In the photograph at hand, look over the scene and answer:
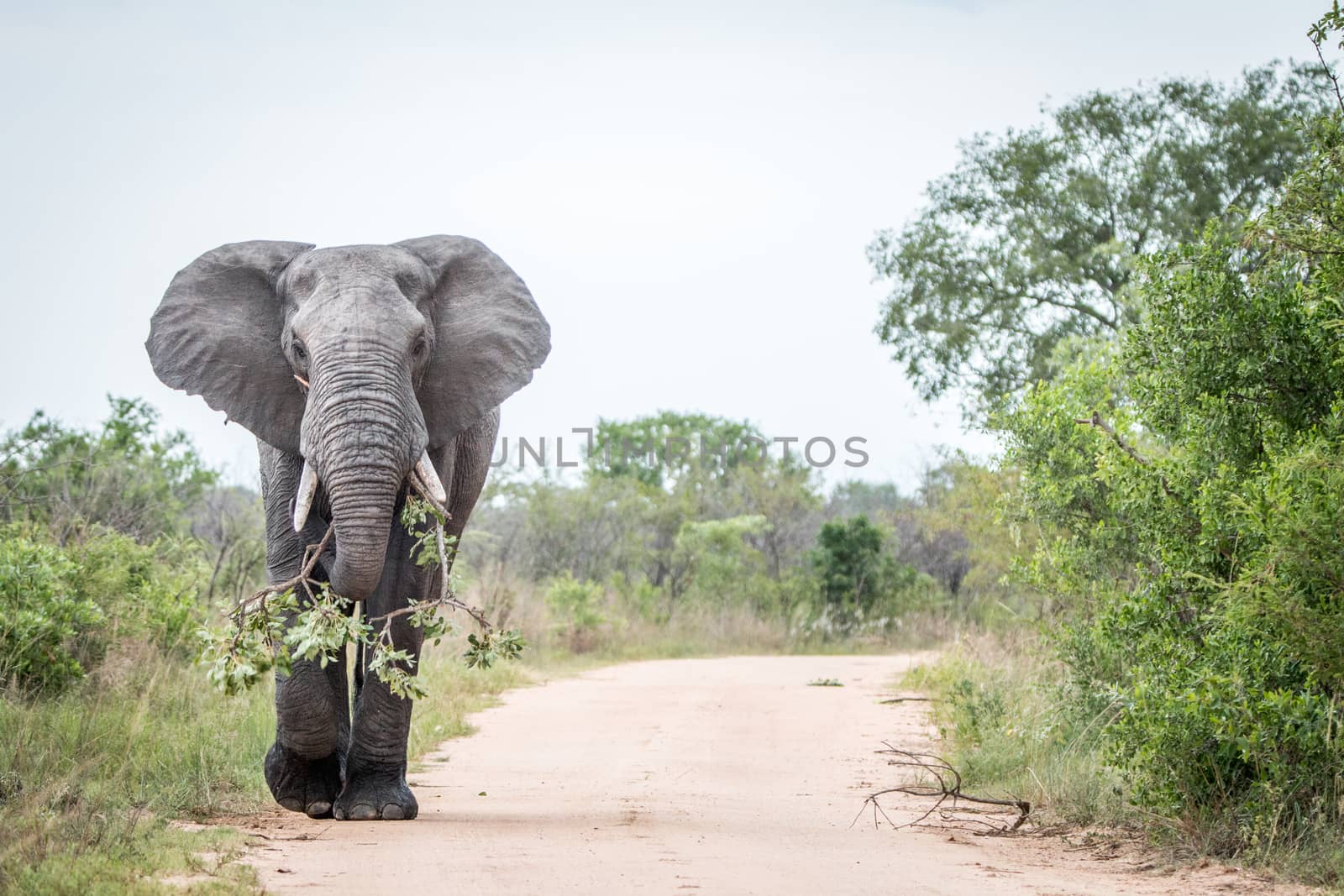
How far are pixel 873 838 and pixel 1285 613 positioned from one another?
2179 mm

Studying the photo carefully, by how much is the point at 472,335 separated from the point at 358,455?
142cm

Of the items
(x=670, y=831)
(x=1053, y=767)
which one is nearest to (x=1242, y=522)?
(x=1053, y=767)

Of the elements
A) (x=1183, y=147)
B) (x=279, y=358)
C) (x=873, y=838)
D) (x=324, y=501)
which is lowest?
(x=873, y=838)

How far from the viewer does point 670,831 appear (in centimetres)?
676

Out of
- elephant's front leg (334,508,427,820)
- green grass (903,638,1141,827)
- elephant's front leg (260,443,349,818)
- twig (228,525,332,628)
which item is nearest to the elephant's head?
twig (228,525,332,628)

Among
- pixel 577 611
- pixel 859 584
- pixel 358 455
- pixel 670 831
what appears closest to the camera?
pixel 358 455

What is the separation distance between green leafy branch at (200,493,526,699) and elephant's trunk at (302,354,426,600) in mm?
179

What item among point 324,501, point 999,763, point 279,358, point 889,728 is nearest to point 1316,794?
point 999,763

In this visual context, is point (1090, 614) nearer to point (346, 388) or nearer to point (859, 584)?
point (346, 388)

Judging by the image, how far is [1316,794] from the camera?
249 inches

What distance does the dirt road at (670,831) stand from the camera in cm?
546

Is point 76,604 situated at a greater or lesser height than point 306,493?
lesser

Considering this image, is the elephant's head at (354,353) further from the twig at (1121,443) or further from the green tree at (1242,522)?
the green tree at (1242,522)

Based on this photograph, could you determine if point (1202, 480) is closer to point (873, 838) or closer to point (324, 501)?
point (873, 838)
